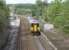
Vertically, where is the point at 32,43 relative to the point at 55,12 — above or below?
below

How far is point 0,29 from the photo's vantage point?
12.9 meters

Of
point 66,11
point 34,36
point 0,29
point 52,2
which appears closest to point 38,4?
point 52,2

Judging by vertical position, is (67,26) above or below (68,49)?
above

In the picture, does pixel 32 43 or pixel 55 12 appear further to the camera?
pixel 55 12

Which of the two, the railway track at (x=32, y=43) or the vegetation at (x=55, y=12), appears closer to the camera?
the vegetation at (x=55, y=12)

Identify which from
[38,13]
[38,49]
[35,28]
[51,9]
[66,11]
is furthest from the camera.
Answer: [38,13]

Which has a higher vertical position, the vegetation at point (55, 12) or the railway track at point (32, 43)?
the vegetation at point (55, 12)

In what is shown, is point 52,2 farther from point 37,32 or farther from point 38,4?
point 38,4

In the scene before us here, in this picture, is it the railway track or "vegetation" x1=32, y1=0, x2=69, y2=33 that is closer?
"vegetation" x1=32, y1=0, x2=69, y2=33

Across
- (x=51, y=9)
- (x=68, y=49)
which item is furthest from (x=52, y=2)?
(x=68, y=49)

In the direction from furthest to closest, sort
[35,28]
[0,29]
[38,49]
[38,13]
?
[38,13], [35,28], [38,49], [0,29]

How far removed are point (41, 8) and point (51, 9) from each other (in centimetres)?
814

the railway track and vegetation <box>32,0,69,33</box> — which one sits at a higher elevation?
vegetation <box>32,0,69,33</box>

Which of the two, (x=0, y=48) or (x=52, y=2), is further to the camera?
(x=52, y=2)
